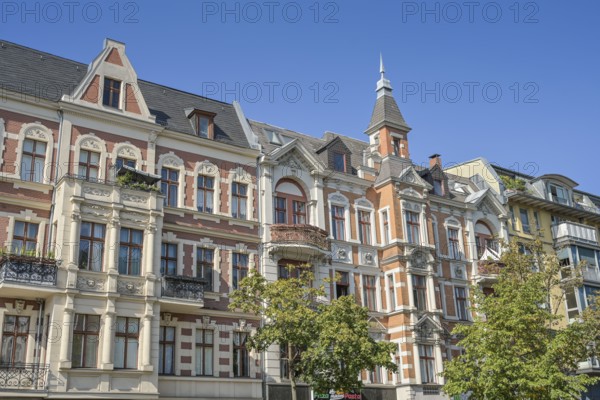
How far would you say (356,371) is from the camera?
1103 inches

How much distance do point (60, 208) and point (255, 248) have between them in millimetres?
9854

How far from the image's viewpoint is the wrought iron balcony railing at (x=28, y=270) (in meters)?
25.9

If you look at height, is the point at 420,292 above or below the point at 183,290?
above

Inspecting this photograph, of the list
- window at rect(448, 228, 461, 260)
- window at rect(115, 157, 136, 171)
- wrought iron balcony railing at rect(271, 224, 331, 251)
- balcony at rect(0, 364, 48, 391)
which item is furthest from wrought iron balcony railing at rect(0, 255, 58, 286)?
window at rect(448, 228, 461, 260)

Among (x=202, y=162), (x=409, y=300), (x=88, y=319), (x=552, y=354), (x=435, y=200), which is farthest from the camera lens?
(x=435, y=200)

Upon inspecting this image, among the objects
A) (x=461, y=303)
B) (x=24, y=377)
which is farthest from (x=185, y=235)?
(x=461, y=303)

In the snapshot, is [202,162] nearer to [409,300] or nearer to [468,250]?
[409,300]

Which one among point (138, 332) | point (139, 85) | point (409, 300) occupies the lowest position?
point (138, 332)

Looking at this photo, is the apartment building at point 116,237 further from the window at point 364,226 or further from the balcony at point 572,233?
the balcony at point 572,233

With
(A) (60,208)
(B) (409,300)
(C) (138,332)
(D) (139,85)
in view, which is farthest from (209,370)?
(D) (139,85)

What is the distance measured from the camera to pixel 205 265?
32469mm

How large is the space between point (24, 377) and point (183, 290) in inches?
282

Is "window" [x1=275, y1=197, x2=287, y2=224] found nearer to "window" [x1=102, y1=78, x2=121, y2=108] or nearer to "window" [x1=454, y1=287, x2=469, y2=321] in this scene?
"window" [x1=102, y1=78, x2=121, y2=108]

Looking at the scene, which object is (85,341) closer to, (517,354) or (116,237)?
(116,237)
